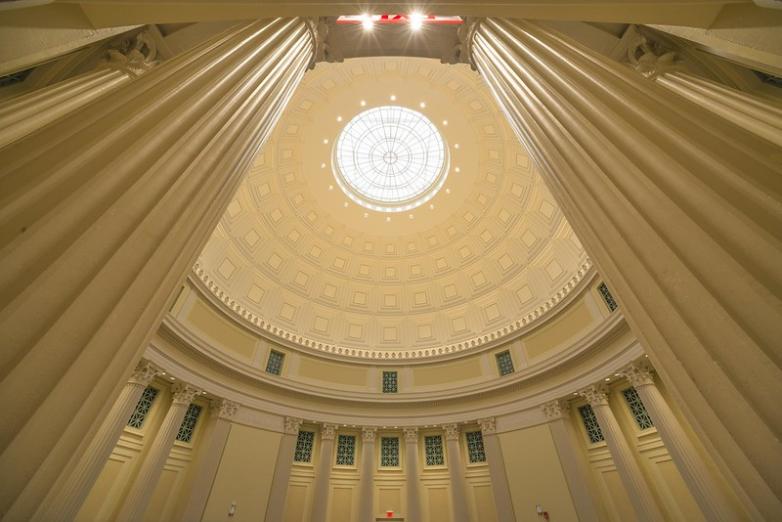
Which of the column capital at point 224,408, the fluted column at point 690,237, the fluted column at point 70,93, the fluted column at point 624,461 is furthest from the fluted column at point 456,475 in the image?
the fluted column at point 70,93

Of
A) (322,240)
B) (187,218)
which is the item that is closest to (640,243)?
(187,218)

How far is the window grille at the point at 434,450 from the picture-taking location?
16.6 m

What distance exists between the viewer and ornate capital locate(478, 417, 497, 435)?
50.1 ft

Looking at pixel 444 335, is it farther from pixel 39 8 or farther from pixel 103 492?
pixel 39 8

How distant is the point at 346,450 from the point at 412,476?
405cm

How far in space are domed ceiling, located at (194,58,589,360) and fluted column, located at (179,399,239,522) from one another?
4.37 meters

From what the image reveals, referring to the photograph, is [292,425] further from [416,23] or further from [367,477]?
[416,23]

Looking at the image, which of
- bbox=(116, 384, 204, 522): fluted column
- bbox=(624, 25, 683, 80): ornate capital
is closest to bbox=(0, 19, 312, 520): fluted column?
bbox=(624, 25, 683, 80): ornate capital

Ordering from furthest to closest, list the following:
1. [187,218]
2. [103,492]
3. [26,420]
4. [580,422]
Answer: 1. [580,422]
2. [103,492]
3. [187,218]
4. [26,420]

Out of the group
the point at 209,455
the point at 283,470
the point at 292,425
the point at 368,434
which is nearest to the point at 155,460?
the point at 209,455

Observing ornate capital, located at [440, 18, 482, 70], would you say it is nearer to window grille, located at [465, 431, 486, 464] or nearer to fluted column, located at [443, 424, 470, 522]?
fluted column, located at [443, 424, 470, 522]

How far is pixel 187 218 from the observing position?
9.85 ft

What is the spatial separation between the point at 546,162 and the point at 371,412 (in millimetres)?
16961

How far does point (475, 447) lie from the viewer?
53.4 ft
